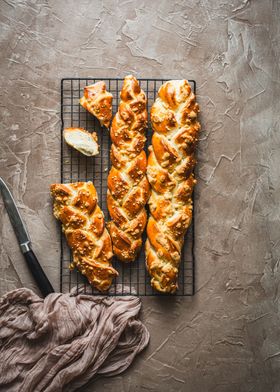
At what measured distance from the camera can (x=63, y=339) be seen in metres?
2.12

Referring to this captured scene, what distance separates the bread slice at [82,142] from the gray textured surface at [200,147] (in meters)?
0.12

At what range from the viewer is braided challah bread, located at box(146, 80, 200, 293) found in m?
2.12

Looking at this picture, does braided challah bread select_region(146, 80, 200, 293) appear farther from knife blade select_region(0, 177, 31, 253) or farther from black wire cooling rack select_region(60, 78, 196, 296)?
knife blade select_region(0, 177, 31, 253)

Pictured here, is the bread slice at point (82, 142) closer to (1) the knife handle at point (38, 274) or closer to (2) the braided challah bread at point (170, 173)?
(2) the braided challah bread at point (170, 173)

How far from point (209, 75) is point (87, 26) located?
23.4 inches

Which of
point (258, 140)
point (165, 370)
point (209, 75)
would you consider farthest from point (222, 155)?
point (165, 370)

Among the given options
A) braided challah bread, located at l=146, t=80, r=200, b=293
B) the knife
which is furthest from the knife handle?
braided challah bread, located at l=146, t=80, r=200, b=293

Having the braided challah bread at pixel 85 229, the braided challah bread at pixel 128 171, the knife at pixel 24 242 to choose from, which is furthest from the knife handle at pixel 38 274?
the braided challah bread at pixel 128 171

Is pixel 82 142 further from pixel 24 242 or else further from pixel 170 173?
pixel 24 242

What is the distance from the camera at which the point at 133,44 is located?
2.28 m

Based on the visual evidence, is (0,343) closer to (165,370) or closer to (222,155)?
(165,370)

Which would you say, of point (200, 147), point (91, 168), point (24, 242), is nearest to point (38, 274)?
point (24, 242)

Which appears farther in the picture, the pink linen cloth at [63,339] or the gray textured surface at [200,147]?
the gray textured surface at [200,147]

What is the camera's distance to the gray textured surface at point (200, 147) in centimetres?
225
